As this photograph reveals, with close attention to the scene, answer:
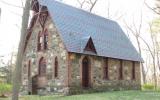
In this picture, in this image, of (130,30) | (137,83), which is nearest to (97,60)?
(137,83)

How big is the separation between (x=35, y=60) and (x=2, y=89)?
222 inches

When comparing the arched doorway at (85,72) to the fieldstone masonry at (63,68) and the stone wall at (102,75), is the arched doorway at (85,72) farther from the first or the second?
the stone wall at (102,75)

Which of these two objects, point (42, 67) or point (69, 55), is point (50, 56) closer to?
point (42, 67)

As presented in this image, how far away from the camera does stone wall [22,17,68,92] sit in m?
26.3

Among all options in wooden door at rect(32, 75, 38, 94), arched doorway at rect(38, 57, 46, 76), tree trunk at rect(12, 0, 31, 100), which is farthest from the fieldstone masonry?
tree trunk at rect(12, 0, 31, 100)

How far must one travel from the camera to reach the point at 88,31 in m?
30.3

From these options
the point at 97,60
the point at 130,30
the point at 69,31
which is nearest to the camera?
A: the point at 69,31

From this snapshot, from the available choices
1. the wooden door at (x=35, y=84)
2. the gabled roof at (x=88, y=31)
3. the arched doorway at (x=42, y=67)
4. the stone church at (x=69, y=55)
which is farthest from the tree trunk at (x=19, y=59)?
the wooden door at (x=35, y=84)

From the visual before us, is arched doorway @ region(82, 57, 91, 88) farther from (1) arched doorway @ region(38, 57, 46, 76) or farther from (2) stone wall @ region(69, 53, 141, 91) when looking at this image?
(1) arched doorway @ region(38, 57, 46, 76)

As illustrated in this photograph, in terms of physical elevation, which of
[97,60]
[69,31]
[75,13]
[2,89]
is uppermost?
[75,13]

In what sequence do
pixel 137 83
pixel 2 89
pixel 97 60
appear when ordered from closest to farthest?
pixel 97 60, pixel 2 89, pixel 137 83

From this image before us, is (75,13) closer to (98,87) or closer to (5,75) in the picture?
(98,87)

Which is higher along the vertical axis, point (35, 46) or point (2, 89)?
point (35, 46)

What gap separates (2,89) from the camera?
32875 millimetres
